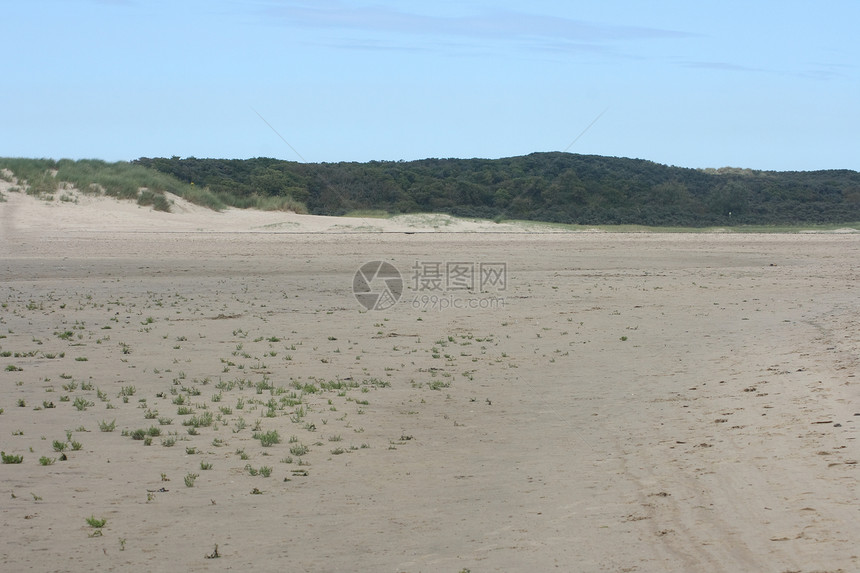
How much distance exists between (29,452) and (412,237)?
2191cm

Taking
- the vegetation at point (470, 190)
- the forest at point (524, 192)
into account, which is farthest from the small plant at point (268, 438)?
the forest at point (524, 192)

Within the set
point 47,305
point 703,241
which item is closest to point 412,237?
point 703,241

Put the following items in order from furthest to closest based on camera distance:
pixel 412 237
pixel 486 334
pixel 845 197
Result: pixel 845 197 < pixel 412 237 < pixel 486 334

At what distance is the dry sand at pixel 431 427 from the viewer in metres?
5.06

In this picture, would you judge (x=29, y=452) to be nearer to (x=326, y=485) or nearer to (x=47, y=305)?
(x=326, y=485)

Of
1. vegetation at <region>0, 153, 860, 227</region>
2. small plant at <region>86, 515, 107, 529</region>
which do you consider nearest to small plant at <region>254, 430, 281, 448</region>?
small plant at <region>86, 515, 107, 529</region>

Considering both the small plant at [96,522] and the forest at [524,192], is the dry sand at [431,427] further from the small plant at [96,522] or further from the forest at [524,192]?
the forest at [524,192]

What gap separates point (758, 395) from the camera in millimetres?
8602

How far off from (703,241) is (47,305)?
22322mm

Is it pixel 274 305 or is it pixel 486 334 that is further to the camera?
pixel 274 305

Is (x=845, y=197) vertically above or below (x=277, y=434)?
above

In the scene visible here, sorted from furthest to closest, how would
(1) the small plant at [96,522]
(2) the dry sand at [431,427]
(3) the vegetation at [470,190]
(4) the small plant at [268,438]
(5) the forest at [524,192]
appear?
(5) the forest at [524,192], (3) the vegetation at [470,190], (4) the small plant at [268,438], (1) the small plant at [96,522], (2) the dry sand at [431,427]

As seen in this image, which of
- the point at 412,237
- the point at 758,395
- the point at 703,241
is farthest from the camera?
the point at 703,241

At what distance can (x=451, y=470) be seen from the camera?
6.66 meters
